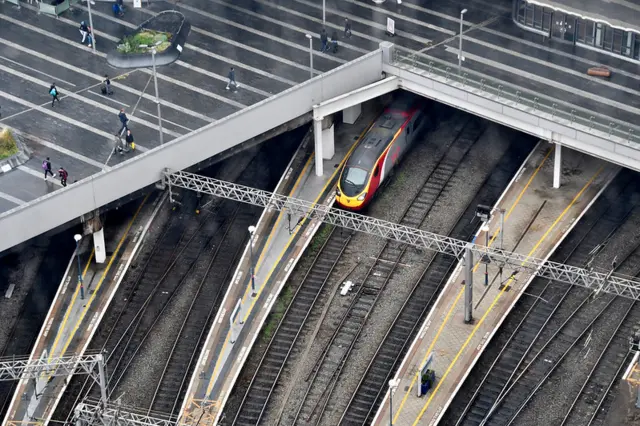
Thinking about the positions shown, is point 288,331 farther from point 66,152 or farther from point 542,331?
point 66,152

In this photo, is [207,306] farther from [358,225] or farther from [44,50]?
[44,50]

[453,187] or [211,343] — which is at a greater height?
[453,187]

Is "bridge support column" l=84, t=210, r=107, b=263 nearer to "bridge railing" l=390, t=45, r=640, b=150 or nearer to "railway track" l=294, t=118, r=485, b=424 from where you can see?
"railway track" l=294, t=118, r=485, b=424

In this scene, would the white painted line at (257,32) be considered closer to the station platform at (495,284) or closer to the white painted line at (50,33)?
the white painted line at (50,33)

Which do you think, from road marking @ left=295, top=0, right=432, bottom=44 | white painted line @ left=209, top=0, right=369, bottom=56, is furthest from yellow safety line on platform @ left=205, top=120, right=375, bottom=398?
road marking @ left=295, top=0, right=432, bottom=44

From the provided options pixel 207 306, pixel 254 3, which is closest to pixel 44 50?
pixel 254 3
